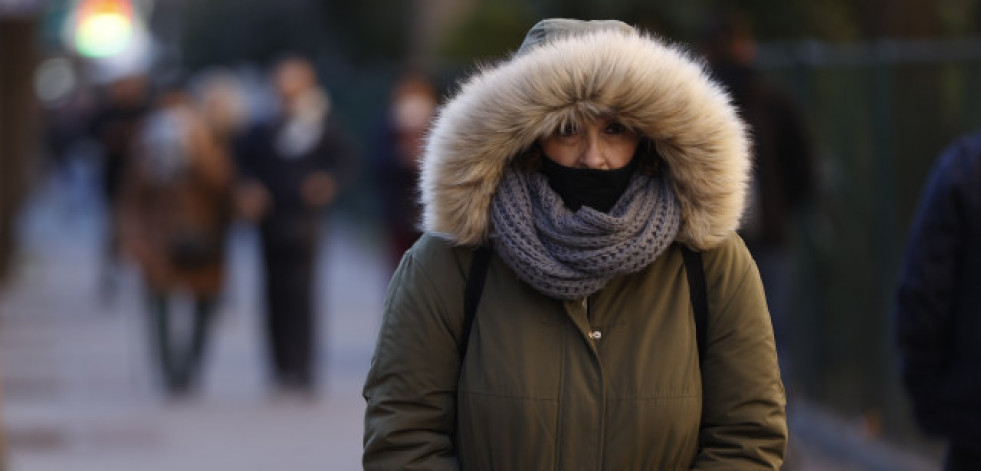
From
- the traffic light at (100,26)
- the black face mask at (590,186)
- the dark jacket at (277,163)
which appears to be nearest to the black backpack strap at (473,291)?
the black face mask at (590,186)

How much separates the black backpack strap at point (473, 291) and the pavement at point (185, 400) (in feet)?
15.2

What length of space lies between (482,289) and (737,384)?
0.49 meters

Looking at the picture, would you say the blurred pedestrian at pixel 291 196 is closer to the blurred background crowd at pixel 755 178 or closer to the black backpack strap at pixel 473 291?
the blurred background crowd at pixel 755 178

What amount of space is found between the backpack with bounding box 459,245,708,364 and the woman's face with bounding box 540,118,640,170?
0.21 metres

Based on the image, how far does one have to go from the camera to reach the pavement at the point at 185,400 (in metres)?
9.52

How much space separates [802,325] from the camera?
10.6m

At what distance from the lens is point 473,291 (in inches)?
140

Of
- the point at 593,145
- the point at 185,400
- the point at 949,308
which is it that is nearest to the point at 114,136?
the point at 185,400

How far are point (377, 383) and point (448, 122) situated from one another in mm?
506

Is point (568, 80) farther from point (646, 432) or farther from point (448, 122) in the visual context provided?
point (646, 432)

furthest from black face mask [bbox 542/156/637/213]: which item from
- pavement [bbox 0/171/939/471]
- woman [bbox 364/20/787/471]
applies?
pavement [bbox 0/171/939/471]

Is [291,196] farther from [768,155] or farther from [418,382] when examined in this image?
[418,382]

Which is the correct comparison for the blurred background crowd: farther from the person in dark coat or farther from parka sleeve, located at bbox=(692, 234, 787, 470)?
the person in dark coat

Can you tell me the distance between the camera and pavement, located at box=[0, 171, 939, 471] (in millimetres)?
9516
